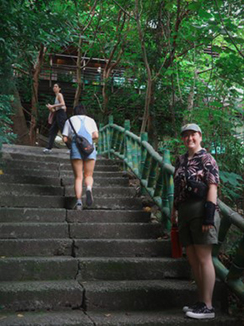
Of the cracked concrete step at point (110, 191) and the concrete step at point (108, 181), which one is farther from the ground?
the concrete step at point (108, 181)

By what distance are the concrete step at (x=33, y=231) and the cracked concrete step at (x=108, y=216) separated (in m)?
0.43

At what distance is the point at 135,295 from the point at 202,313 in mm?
680

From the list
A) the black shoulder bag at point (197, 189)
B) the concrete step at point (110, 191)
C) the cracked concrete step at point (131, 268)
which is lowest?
the cracked concrete step at point (131, 268)

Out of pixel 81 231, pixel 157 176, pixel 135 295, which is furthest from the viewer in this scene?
pixel 157 176

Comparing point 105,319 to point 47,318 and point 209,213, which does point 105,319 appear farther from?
point 209,213

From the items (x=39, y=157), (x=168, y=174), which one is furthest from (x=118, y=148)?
(x=168, y=174)

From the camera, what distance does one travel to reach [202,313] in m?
3.34

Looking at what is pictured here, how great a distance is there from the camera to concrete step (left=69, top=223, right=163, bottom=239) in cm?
482

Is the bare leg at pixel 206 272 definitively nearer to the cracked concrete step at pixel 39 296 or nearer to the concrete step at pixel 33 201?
the cracked concrete step at pixel 39 296

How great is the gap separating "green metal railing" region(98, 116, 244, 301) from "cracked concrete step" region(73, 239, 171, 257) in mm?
439

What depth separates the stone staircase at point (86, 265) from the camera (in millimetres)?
3486

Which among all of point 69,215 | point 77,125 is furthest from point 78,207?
point 77,125

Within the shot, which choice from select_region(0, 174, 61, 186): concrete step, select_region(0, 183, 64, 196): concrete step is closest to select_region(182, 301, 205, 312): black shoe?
select_region(0, 183, 64, 196): concrete step

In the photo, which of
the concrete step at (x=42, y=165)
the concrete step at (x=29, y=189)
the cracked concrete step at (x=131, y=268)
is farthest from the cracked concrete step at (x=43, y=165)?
the cracked concrete step at (x=131, y=268)
